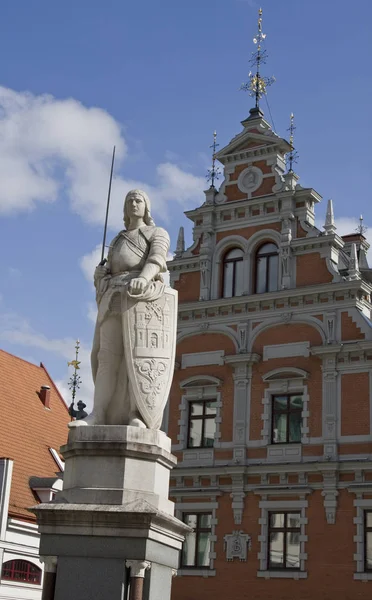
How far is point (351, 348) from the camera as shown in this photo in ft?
67.7

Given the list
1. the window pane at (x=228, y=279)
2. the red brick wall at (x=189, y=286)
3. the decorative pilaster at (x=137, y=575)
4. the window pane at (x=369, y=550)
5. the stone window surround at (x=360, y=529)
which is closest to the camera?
the decorative pilaster at (x=137, y=575)

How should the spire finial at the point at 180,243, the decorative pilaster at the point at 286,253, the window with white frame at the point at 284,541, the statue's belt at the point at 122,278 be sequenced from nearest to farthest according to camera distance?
the statue's belt at the point at 122,278
the window with white frame at the point at 284,541
the decorative pilaster at the point at 286,253
the spire finial at the point at 180,243

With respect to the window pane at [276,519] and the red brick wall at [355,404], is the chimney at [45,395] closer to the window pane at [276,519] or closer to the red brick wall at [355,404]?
the window pane at [276,519]

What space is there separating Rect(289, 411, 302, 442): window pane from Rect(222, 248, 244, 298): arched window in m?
3.56

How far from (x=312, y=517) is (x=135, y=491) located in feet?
46.6

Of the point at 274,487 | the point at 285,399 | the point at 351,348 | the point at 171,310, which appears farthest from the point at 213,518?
the point at 171,310

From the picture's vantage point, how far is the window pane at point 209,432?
22.0m

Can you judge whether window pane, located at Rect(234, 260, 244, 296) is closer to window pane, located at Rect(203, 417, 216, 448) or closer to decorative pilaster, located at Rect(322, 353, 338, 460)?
decorative pilaster, located at Rect(322, 353, 338, 460)

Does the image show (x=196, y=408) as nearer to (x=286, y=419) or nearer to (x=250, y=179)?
(x=286, y=419)

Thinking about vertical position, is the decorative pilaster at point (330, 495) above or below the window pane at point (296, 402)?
below

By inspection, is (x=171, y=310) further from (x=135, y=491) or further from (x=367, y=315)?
(x=367, y=315)

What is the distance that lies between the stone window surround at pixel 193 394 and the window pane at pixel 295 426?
193cm

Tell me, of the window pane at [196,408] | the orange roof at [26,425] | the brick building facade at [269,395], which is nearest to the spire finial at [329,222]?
the brick building facade at [269,395]

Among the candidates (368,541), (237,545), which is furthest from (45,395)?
(368,541)
